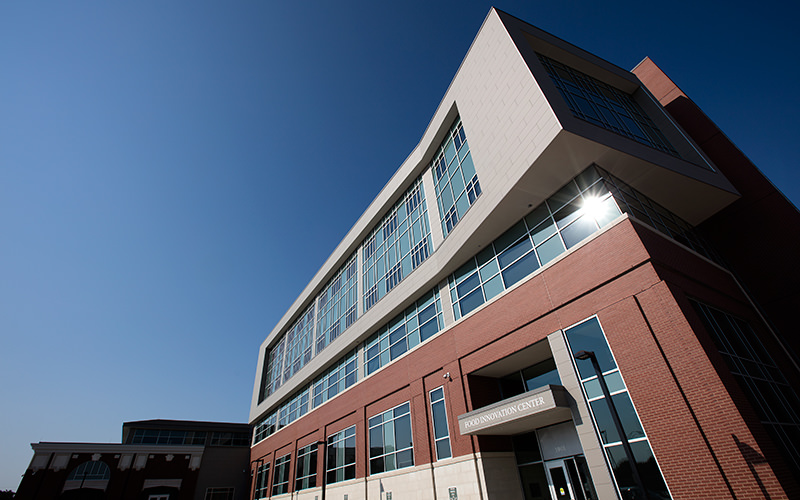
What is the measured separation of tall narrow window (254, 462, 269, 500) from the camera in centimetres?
3712

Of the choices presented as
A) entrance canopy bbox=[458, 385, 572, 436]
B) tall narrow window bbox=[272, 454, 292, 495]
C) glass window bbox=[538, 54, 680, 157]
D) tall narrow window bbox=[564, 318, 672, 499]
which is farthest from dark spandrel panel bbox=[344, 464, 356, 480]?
glass window bbox=[538, 54, 680, 157]

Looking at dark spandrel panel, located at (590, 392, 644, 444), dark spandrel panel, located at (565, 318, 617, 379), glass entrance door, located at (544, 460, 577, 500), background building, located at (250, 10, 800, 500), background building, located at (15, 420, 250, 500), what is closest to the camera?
background building, located at (250, 10, 800, 500)

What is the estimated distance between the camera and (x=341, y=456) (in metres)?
25.1

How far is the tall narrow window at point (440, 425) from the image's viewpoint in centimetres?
1739

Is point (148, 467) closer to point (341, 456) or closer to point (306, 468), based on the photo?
point (306, 468)

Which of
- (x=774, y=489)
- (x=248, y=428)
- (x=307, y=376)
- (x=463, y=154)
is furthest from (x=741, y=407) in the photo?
(x=248, y=428)

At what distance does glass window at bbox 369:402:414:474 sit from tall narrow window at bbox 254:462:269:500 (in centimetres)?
2113

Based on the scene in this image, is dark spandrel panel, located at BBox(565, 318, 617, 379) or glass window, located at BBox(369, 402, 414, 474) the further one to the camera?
glass window, located at BBox(369, 402, 414, 474)

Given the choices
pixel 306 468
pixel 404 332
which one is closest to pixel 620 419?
pixel 404 332

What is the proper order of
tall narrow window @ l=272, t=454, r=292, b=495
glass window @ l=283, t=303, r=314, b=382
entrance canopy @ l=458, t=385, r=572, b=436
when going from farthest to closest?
glass window @ l=283, t=303, r=314, b=382, tall narrow window @ l=272, t=454, r=292, b=495, entrance canopy @ l=458, t=385, r=572, b=436

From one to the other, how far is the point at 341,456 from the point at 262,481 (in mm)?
19476

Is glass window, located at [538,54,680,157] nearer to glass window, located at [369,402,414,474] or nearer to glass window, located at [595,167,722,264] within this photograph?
glass window, located at [595,167,722,264]

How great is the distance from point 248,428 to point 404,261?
3926 cm

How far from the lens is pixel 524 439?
1628cm
